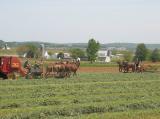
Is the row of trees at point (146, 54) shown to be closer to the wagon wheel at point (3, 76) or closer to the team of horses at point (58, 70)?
the team of horses at point (58, 70)

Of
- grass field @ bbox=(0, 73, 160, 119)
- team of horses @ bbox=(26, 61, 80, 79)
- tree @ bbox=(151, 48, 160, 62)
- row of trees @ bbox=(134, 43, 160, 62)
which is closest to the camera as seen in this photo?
grass field @ bbox=(0, 73, 160, 119)

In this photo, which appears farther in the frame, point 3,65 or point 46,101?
point 3,65

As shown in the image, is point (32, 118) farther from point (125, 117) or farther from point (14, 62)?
point (14, 62)

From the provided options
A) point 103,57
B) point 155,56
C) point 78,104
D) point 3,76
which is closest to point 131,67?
point 3,76

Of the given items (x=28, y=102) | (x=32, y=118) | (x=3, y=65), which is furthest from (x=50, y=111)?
(x=3, y=65)

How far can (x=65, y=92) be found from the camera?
71.9 ft

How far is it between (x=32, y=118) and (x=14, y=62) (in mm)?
19853

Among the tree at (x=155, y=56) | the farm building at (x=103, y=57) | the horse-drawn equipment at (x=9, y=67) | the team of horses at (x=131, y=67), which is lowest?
the farm building at (x=103, y=57)

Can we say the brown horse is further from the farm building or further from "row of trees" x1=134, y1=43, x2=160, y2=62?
the farm building

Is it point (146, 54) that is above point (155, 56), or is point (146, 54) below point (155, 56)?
above

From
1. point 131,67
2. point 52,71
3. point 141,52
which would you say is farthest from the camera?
point 141,52

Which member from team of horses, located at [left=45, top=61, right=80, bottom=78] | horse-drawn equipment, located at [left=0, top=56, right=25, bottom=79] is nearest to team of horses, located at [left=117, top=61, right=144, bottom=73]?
team of horses, located at [left=45, top=61, right=80, bottom=78]

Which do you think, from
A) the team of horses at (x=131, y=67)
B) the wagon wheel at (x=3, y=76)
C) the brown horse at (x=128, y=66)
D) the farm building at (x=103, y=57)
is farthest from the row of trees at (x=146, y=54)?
the wagon wheel at (x=3, y=76)

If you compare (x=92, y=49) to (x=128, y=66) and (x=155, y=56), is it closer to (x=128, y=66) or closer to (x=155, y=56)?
(x=155, y=56)
